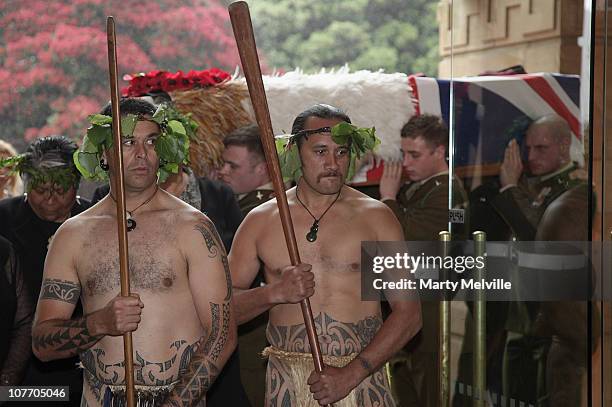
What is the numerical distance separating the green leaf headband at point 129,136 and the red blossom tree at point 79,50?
159 cm

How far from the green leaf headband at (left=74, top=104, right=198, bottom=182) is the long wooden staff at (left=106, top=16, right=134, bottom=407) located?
10 cm

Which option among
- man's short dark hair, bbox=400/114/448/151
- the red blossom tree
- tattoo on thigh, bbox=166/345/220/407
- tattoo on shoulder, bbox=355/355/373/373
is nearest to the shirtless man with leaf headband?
tattoo on shoulder, bbox=355/355/373/373

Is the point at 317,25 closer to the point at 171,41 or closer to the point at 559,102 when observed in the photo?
the point at 171,41

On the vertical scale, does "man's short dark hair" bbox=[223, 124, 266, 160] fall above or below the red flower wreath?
below

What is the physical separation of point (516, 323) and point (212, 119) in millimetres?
1524

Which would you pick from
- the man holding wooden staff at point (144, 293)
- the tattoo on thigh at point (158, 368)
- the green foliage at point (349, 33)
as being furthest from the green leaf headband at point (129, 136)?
the green foliage at point (349, 33)

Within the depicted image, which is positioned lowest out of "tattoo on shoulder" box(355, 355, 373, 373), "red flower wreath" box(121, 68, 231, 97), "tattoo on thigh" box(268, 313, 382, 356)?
"tattoo on shoulder" box(355, 355, 373, 373)

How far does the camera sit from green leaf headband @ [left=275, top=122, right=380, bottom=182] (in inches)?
122

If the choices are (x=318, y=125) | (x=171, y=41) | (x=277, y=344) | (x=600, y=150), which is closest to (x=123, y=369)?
(x=277, y=344)

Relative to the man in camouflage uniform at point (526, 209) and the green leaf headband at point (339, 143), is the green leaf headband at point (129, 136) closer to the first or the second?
the green leaf headband at point (339, 143)

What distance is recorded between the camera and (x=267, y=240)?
10.4 feet

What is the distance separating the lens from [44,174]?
152 inches

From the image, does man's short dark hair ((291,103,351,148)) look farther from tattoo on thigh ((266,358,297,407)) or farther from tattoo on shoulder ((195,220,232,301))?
tattoo on thigh ((266,358,297,407))

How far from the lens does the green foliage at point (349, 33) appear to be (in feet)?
18.2
